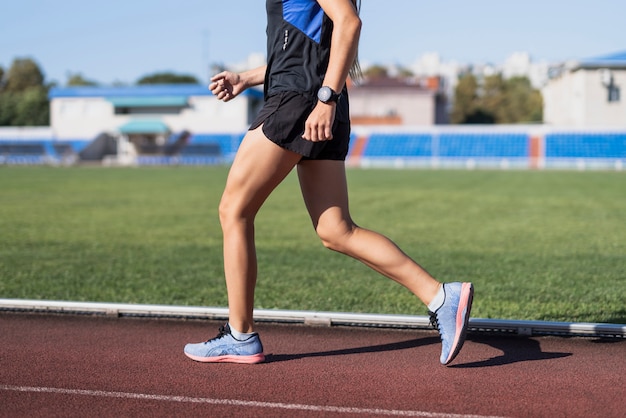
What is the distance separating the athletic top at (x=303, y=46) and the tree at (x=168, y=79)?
11559cm

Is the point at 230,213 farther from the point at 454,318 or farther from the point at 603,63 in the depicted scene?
the point at 603,63

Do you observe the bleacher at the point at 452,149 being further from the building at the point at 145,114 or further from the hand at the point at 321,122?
the hand at the point at 321,122

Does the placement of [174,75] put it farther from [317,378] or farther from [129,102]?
[317,378]

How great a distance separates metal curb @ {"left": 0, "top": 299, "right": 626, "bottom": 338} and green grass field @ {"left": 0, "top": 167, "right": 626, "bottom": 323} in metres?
0.80

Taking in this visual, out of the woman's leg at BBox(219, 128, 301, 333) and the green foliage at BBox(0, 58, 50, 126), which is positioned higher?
the woman's leg at BBox(219, 128, 301, 333)

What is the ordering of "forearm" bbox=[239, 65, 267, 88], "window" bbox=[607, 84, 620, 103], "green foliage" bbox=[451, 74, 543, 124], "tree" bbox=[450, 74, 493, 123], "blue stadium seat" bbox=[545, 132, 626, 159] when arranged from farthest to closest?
"green foliage" bbox=[451, 74, 543, 124] < "tree" bbox=[450, 74, 493, 123] < "window" bbox=[607, 84, 620, 103] < "blue stadium seat" bbox=[545, 132, 626, 159] < "forearm" bbox=[239, 65, 267, 88]

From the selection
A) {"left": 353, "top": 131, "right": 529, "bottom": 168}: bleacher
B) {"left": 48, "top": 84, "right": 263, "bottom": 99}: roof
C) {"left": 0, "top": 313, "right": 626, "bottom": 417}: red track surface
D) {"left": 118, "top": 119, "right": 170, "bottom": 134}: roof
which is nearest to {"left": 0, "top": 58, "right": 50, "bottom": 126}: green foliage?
{"left": 48, "top": 84, "right": 263, "bottom": 99}: roof

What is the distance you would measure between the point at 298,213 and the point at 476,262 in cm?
739

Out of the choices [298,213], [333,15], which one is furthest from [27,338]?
[298,213]

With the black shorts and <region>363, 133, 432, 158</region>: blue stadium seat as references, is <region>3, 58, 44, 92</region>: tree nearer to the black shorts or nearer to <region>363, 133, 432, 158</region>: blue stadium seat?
<region>363, 133, 432, 158</region>: blue stadium seat

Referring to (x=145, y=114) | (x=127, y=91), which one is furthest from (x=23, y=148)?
(x=145, y=114)

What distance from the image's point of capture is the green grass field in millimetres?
6369

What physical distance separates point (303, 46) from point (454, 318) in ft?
5.00

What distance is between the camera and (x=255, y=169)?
3.79 m
